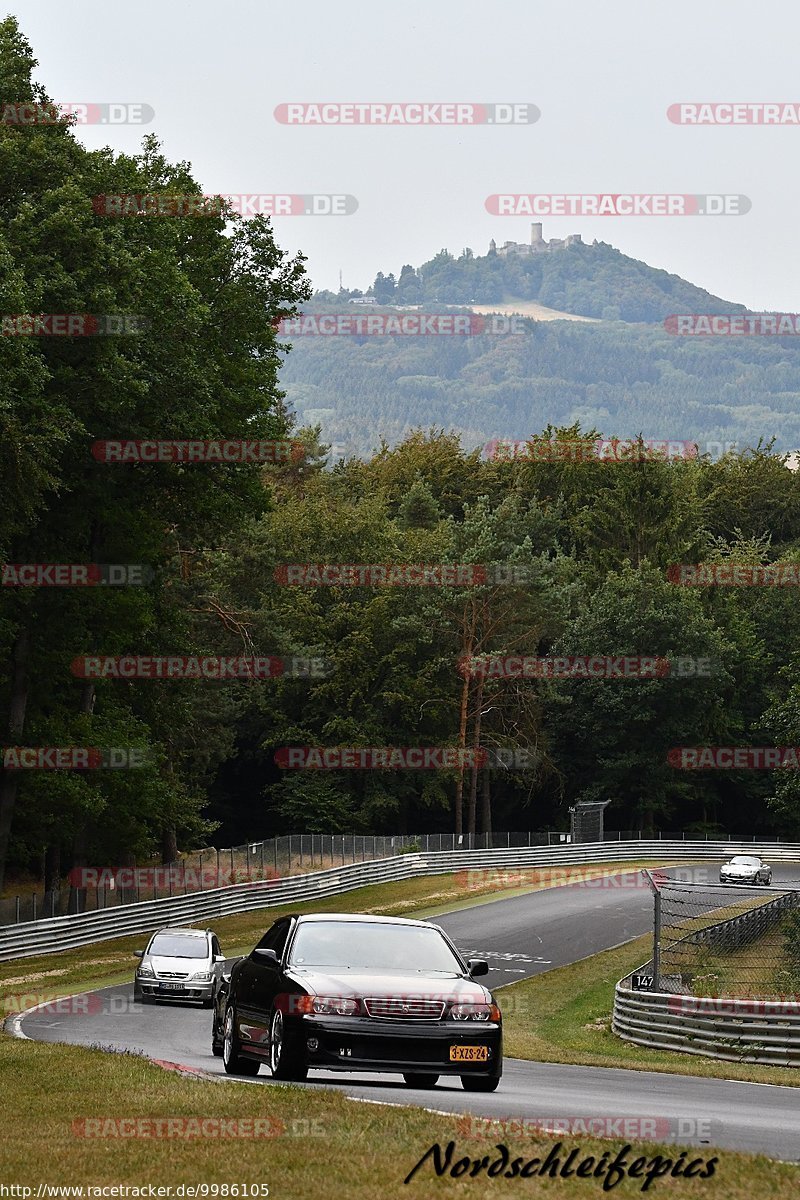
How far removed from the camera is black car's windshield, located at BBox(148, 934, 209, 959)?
104 ft

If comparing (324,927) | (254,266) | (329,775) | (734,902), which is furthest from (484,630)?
(324,927)

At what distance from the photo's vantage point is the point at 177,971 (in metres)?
31.1

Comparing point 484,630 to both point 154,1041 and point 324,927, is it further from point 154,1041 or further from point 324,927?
point 324,927

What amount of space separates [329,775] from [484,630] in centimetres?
1062

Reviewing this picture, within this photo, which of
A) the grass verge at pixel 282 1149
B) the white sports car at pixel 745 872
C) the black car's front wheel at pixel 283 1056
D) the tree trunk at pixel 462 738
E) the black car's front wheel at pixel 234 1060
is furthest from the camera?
the tree trunk at pixel 462 738

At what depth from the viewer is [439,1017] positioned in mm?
13047

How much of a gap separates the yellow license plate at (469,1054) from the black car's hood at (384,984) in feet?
1.20

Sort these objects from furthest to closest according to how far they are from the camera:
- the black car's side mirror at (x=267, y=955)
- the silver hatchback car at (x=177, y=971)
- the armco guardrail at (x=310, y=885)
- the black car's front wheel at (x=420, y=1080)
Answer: the armco guardrail at (x=310, y=885)
the silver hatchback car at (x=177, y=971)
the black car's front wheel at (x=420, y=1080)
the black car's side mirror at (x=267, y=955)

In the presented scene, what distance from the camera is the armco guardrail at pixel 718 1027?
22.1 m

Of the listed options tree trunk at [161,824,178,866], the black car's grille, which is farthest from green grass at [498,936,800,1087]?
tree trunk at [161,824,178,866]

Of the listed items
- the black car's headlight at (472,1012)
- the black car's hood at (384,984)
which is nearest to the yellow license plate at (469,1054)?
the black car's headlight at (472,1012)

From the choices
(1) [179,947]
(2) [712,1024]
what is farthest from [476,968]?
(1) [179,947]

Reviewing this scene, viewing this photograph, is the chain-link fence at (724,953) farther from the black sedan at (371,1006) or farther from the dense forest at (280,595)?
the dense forest at (280,595)

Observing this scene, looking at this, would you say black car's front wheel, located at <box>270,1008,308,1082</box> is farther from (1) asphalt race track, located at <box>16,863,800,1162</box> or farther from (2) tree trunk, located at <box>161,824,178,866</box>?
(2) tree trunk, located at <box>161,824,178,866</box>
